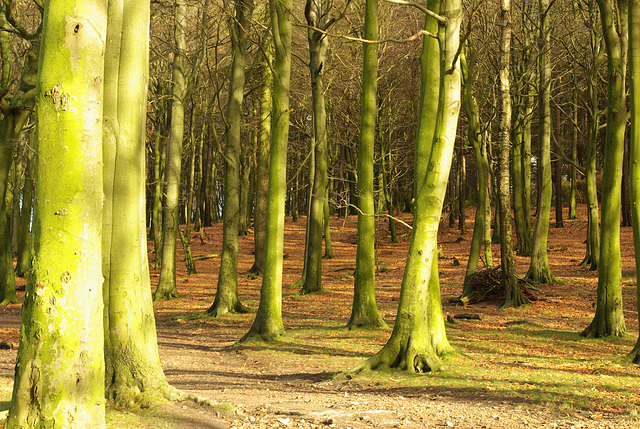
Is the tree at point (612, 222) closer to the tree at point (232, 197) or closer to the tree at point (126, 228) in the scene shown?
the tree at point (126, 228)

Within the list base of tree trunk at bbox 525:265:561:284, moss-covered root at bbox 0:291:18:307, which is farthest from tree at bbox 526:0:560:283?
moss-covered root at bbox 0:291:18:307

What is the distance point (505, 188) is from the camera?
545 inches

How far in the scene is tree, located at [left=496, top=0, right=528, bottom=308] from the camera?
1295cm

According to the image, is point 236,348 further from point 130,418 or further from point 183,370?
point 130,418

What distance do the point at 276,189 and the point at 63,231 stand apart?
6.39 metres

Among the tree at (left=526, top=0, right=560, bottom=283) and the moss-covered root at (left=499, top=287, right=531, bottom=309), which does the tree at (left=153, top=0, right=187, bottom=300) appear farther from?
the tree at (left=526, top=0, right=560, bottom=283)

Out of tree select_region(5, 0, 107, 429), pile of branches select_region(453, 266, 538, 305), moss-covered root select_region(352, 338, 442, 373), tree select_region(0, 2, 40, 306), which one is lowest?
moss-covered root select_region(352, 338, 442, 373)

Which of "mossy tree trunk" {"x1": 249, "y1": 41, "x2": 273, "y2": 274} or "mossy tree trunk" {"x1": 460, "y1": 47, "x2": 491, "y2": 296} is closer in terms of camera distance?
"mossy tree trunk" {"x1": 460, "y1": 47, "x2": 491, "y2": 296}

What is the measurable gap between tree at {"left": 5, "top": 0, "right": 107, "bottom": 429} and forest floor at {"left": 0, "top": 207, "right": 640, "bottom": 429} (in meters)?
1.22

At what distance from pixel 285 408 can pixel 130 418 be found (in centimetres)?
149

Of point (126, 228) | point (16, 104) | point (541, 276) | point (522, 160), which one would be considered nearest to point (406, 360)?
point (126, 228)

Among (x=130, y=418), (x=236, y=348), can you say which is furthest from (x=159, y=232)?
(x=130, y=418)

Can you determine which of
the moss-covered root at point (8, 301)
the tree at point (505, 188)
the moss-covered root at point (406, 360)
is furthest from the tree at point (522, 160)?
the moss-covered root at point (8, 301)

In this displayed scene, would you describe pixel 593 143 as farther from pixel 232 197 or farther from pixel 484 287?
pixel 232 197
